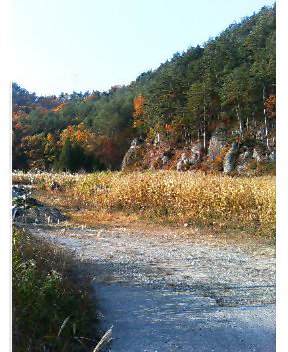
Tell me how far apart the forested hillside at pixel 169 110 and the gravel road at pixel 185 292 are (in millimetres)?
707

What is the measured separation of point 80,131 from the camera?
2.47 m

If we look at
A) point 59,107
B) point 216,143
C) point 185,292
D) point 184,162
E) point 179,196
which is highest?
point 59,107

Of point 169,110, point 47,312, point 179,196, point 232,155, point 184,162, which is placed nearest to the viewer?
point 47,312

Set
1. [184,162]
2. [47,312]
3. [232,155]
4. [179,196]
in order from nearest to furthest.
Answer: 1. [47,312]
2. [232,155]
3. [184,162]
4. [179,196]

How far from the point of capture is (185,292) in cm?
248

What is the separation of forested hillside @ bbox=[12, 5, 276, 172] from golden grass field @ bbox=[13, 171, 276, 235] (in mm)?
210

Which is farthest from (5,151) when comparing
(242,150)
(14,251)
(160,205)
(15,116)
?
(160,205)

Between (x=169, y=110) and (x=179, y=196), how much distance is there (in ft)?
8.13

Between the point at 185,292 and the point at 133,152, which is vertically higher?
the point at 133,152

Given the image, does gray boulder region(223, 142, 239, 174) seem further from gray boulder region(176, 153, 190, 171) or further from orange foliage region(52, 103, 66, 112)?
orange foliage region(52, 103, 66, 112)

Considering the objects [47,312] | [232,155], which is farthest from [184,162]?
[47,312]

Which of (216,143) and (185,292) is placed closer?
(216,143)

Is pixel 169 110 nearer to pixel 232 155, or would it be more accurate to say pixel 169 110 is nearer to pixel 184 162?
pixel 184 162
